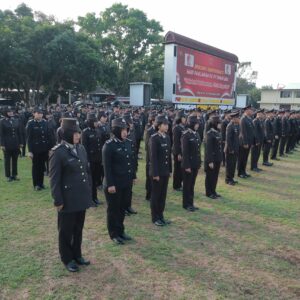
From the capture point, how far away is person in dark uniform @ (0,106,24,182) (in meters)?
7.98

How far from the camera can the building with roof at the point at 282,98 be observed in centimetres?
5266

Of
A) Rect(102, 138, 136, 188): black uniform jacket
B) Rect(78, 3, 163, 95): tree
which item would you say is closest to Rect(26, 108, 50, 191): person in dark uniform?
Rect(102, 138, 136, 188): black uniform jacket

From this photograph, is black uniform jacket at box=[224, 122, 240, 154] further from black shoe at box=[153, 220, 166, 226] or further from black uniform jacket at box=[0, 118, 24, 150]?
black uniform jacket at box=[0, 118, 24, 150]

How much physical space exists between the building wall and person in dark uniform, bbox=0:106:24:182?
50458 mm

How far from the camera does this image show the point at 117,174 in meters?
4.64

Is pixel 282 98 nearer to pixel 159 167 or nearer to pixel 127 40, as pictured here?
pixel 127 40

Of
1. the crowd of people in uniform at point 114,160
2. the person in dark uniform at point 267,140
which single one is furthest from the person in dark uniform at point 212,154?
the person in dark uniform at point 267,140

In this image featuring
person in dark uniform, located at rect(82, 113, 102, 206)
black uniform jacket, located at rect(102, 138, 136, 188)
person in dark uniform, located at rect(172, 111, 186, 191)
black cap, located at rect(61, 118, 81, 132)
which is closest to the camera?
black cap, located at rect(61, 118, 81, 132)

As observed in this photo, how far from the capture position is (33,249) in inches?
178

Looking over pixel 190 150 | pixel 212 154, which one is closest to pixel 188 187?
pixel 190 150

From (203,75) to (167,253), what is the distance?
1883 centimetres

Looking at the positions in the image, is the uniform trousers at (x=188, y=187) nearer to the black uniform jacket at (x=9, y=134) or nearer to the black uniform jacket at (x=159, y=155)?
the black uniform jacket at (x=159, y=155)

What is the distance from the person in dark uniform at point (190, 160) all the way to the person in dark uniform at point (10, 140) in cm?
414

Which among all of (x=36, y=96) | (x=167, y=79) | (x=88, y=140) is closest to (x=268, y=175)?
(x=88, y=140)
